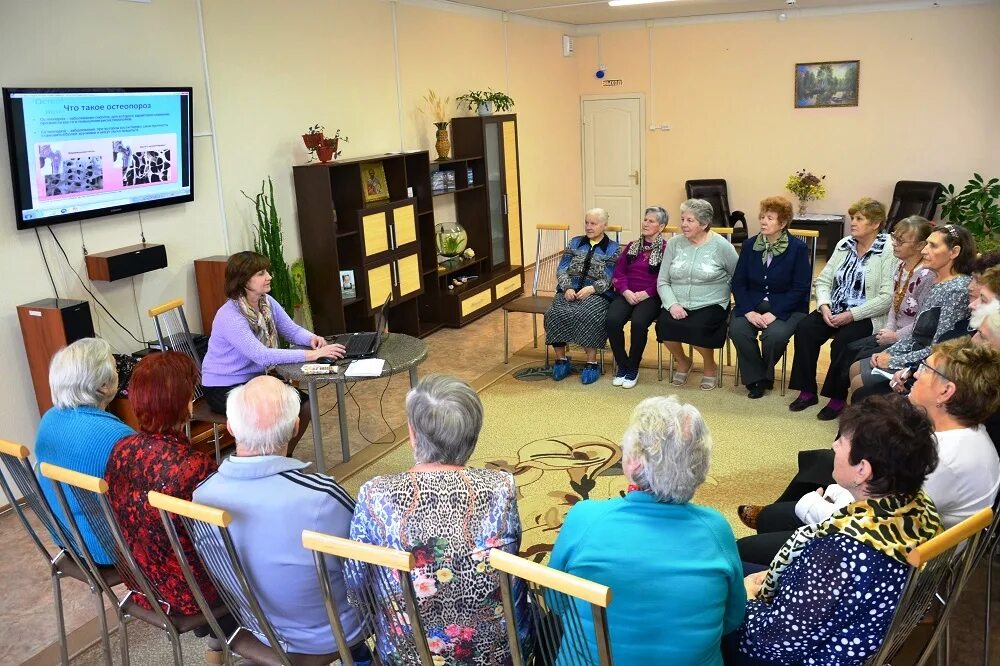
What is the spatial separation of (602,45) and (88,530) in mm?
8668

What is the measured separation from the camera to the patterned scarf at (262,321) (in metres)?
4.03

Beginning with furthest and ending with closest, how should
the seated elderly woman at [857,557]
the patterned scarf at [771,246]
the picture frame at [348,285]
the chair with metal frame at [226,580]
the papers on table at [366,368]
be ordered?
the picture frame at [348,285], the patterned scarf at [771,246], the papers on table at [366,368], the chair with metal frame at [226,580], the seated elderly woman at [857,557]

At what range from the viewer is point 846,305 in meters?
4.67

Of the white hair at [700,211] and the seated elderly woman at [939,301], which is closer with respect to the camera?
the seated elderly woman at [939,301]

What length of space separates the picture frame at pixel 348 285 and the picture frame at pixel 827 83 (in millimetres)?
5714

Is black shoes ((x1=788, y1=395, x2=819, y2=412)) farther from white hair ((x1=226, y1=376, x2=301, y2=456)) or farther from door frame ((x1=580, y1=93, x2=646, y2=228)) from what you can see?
door frame ((x1=580, y1=93, x2=646, y2=228))

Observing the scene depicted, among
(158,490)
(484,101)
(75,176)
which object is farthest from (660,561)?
(484,101)

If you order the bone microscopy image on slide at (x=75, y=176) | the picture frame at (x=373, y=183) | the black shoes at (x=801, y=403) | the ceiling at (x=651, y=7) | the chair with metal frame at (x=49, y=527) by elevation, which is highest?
the ceiling at (x=651, y=7)

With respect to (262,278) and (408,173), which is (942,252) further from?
Answer: (408,173)

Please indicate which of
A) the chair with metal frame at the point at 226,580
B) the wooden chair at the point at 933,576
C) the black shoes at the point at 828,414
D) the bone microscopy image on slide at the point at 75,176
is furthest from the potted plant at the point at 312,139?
the wooden chair at the point at 933,576

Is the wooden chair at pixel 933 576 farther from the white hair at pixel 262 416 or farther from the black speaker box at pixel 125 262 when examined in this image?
the black speaker box at pixel 125 262

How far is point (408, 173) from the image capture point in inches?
264

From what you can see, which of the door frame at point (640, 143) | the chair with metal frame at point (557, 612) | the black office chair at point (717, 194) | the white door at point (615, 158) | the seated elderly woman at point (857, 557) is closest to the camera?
the chair with metal frame at point (557, 612)

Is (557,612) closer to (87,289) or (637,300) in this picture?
(87,289)
